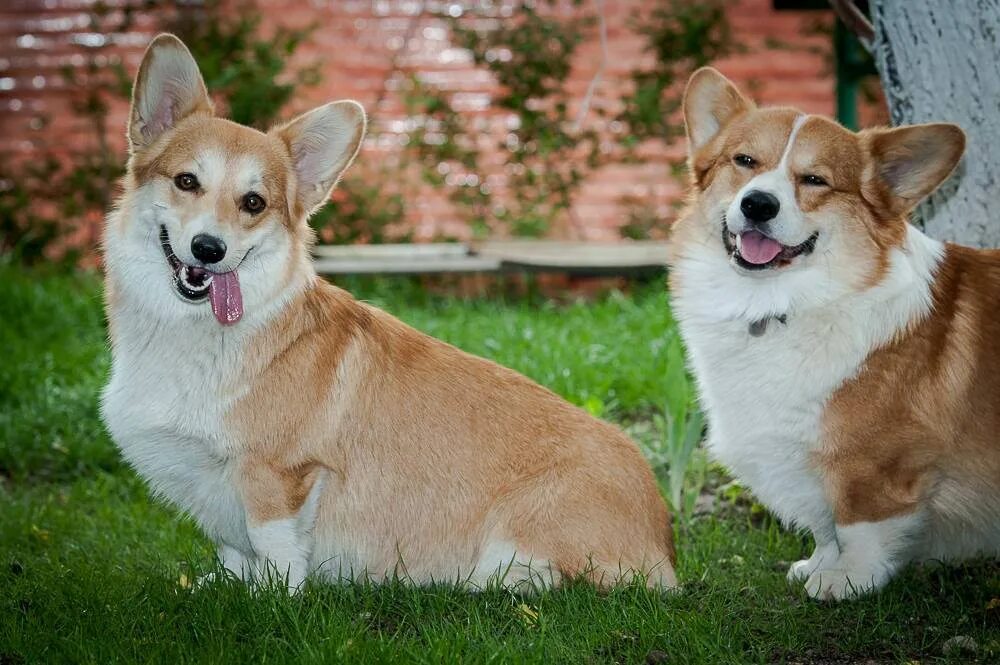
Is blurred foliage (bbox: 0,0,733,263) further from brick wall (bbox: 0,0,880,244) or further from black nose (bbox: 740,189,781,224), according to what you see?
black nose (bbox: 740,189,781,224)

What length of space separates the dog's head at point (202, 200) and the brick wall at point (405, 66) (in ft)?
20.1

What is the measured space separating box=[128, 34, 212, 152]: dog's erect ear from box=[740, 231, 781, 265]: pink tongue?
1.66 m

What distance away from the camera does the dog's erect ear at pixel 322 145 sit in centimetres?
358

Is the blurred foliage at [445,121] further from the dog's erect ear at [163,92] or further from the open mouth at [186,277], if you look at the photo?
the open mouth at [186,277]

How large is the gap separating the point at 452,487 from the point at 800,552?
4.61 ft

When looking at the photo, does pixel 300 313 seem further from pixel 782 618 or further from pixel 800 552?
pixel 800 552

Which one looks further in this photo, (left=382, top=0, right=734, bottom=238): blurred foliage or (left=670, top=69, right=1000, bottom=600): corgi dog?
(left=382, top=0, right=734, bottom=238): blurred foliage

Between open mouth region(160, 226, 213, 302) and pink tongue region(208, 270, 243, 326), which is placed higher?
open mouth region(160, 226, 213, 302)

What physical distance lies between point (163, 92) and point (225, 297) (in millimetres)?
651

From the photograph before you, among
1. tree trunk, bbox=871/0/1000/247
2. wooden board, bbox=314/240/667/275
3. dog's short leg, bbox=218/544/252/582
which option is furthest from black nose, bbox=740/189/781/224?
wooden board, bbox=314/240/667/275

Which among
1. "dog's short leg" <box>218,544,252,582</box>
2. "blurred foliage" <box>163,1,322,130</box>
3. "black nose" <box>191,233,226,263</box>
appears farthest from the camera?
"blurred foliage" <box>163,1,322,130</box>

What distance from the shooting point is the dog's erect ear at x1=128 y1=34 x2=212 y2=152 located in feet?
11.3

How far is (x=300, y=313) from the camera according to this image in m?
3.52

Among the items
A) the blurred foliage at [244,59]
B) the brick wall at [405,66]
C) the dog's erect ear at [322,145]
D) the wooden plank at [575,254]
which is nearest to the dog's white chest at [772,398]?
the dog's erect ear at [322,145]
